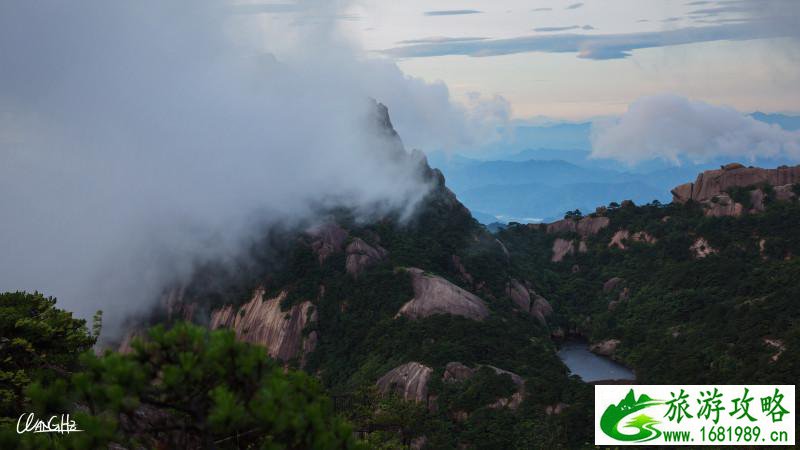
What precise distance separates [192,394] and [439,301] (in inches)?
2436

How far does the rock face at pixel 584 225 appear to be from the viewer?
11862 centimetres

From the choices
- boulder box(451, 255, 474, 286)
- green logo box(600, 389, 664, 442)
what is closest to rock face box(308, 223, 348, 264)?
boulder box(451, 255, 474, 286)

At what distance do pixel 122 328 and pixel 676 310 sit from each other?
7260 cm

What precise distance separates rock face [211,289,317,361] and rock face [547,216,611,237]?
61.0m

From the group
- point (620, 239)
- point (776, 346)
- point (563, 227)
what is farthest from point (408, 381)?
point (563, 227)

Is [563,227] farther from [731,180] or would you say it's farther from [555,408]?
[555,408]

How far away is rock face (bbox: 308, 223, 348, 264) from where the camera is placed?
280 feet

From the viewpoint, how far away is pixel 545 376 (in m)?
61.1

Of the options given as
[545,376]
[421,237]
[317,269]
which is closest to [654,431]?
[545,376]

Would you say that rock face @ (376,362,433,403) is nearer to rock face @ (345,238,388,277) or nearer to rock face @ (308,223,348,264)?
rock face @ (345,238,388,277)

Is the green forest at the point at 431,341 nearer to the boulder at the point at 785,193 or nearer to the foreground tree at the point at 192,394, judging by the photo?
the foreground tree at the point at 192,394

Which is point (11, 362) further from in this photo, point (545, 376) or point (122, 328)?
point (122, 328)

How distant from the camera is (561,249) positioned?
4808 inches

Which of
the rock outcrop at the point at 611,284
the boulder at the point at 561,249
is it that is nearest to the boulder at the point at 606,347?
the rock outcrop at the point at 611,284
